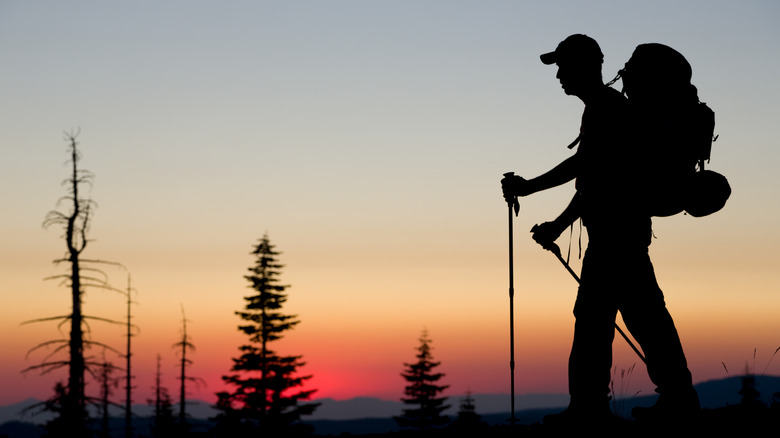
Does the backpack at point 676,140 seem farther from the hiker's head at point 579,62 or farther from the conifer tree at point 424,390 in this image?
the conifer tree at point 424,390

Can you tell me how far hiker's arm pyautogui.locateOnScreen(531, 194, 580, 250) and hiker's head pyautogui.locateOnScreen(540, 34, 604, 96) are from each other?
944mm

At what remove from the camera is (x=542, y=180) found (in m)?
7.64

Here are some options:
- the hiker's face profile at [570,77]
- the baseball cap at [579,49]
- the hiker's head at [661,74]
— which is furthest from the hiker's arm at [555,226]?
the baseball cap at [579,49]

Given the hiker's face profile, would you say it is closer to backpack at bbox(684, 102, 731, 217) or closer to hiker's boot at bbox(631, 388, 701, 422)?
backpack at bbox(684, 102, 731, 217)

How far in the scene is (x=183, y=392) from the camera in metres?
59.0

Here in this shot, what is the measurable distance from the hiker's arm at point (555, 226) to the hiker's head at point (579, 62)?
94 cm

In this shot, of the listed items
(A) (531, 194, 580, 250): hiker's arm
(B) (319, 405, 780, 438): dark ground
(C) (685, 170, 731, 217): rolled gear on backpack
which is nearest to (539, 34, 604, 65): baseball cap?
(A) (531, 194, 580, 250): hiker's arm

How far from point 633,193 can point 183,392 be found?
5541 cm

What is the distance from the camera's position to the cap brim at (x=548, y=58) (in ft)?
24.7

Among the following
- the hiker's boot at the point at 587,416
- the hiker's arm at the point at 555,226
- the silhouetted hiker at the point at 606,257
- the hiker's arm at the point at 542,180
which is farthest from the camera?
the hiker's arm at the point at 555,226

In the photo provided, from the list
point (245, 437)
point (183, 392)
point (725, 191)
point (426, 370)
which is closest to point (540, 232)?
point (725, 191)

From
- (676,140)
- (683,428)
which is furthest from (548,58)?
(683,428)

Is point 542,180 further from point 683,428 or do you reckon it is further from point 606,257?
point 683,428

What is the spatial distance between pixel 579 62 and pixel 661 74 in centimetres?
68
